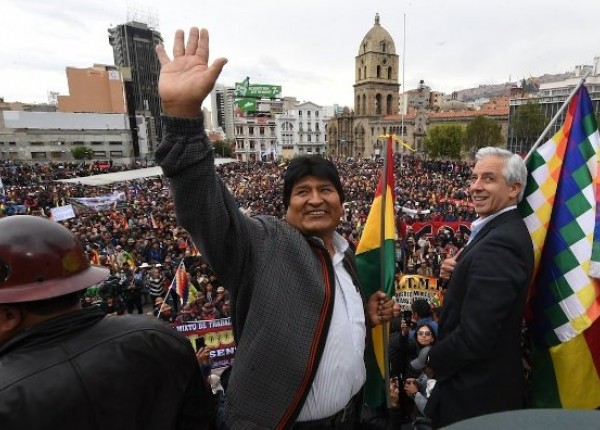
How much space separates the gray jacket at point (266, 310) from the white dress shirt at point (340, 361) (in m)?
0.09

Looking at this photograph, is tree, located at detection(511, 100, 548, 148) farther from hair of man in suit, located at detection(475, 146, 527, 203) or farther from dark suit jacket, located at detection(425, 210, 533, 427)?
dark suit jacket, located at detection(425, 210, 533, 427)

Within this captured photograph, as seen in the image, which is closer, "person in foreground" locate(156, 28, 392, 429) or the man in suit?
"person in foreground" locate(156, 28, 392, 429)

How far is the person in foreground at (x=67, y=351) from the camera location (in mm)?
1136

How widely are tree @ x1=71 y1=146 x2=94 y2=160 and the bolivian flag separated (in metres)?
64.9

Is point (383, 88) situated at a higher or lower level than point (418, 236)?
higher

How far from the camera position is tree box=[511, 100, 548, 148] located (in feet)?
152

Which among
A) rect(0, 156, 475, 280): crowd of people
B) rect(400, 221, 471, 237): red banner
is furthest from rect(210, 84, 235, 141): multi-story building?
rect(400, 221, 471, 237): red banner

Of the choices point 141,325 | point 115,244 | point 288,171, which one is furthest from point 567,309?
point 115,244

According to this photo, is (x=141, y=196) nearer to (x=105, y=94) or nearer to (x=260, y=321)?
(x=260, y=321)

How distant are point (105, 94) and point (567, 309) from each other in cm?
7540

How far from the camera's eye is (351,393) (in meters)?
1.68

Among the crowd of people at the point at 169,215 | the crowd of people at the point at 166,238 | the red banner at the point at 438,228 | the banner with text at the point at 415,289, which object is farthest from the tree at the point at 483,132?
the banner with text at the point at 415,289

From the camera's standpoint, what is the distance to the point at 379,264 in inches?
101

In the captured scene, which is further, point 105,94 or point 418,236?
point 105,94
